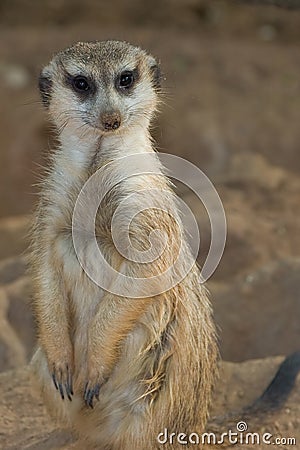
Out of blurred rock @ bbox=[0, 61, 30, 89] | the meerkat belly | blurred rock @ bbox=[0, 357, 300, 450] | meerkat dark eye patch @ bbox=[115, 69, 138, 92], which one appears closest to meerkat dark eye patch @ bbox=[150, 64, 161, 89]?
meerkat dark eye patch @ bbox=[115, 69, 138, 92]

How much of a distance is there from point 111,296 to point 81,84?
0.65m

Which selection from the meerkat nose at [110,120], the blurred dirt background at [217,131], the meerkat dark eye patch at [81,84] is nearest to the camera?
the meerkat nose at [110,120]

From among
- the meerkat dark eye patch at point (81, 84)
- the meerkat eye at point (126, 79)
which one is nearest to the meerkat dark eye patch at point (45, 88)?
the meerkat dark eye patch at point (81, 84)

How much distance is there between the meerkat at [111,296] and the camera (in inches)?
101

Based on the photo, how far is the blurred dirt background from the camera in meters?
3.93

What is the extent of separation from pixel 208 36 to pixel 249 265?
3050mm

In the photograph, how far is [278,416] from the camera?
299cm

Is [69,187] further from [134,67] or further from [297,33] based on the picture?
[297,33]

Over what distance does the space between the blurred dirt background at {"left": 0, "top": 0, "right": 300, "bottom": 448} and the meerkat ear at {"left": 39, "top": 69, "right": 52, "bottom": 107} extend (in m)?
0.39

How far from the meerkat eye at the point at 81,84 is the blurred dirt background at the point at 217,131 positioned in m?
0.59

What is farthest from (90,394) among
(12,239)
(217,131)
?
(217,131)

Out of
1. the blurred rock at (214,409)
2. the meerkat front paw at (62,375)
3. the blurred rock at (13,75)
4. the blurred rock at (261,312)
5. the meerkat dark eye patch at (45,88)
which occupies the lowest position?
the blurred rock at (13,75)

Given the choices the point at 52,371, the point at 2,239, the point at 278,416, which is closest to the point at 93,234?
the point at 52,371

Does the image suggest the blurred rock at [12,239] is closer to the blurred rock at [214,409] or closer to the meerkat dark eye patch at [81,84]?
the blurred rock at [214,409]
